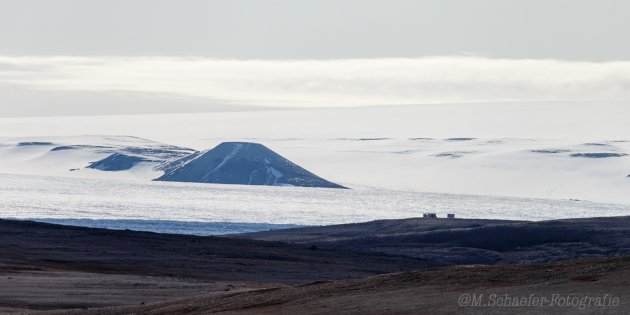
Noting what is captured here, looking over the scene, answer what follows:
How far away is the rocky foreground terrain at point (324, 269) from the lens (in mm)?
22078

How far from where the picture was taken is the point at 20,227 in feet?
192

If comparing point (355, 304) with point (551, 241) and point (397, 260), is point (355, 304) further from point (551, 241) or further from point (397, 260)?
point (551, 241)

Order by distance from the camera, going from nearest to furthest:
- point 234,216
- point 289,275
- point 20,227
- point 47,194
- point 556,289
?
1. point 556,289
2. point 289,275
3. point 20,227
4. point 234,216
5. point 47,194

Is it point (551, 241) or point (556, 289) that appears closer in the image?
point (556, 289)

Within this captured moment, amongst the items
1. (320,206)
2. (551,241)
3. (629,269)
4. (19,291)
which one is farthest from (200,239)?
(320,206)

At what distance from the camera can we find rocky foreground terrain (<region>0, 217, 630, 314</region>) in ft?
72.4

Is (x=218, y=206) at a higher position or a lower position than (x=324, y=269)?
lower

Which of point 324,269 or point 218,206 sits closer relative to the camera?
point 324,269

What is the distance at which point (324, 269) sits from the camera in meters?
48.3

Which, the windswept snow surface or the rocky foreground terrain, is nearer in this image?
the rocky foreground terrain

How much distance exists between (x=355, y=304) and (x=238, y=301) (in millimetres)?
3527

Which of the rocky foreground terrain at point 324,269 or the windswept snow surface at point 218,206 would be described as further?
the windswept snow surface at point 218,206

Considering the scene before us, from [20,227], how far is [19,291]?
26105 mm

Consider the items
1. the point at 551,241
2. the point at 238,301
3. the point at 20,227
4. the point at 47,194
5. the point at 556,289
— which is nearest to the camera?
the point at 556,289
